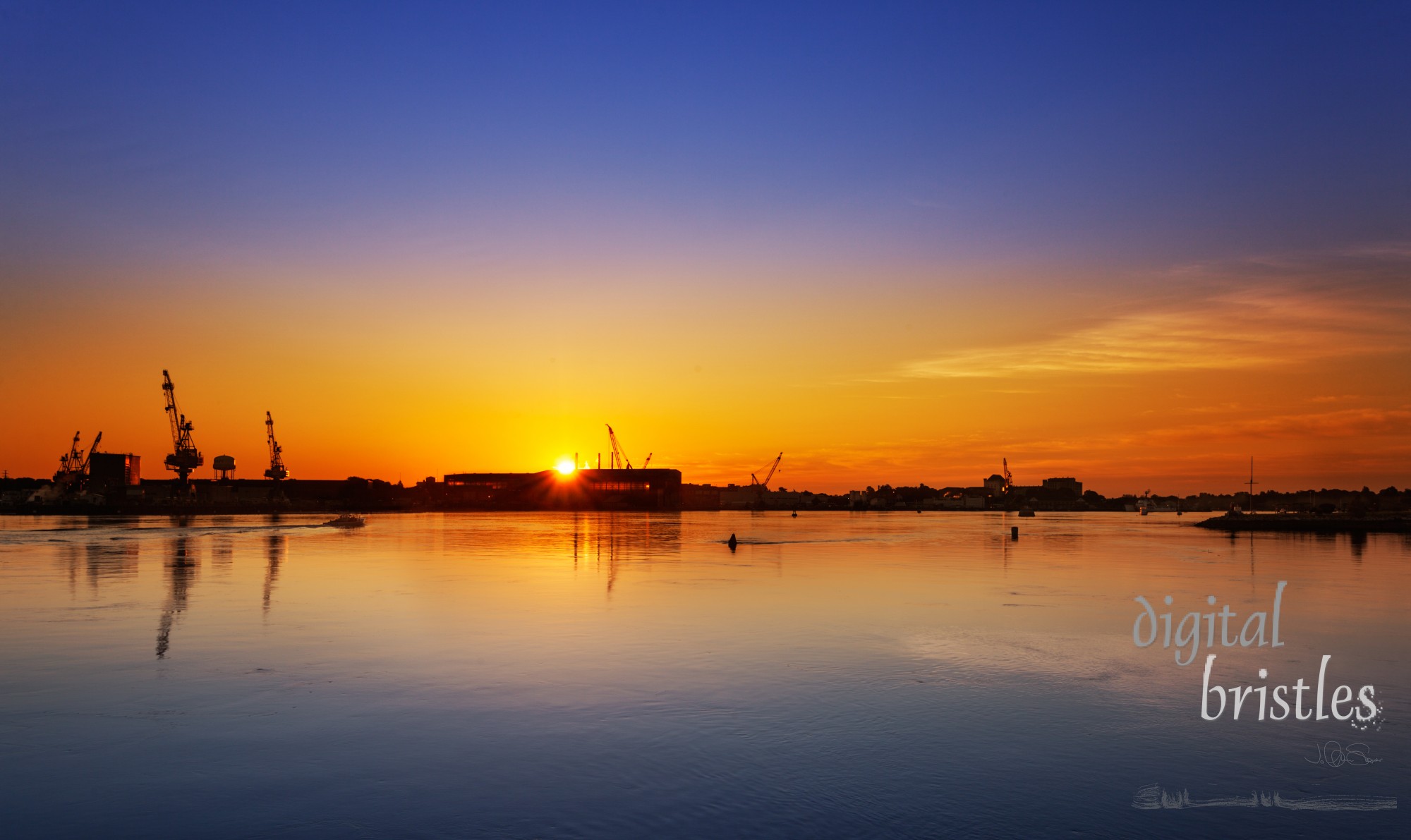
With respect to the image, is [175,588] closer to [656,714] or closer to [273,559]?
[273,559]

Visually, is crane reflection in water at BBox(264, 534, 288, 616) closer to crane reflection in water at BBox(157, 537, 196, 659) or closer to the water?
the water

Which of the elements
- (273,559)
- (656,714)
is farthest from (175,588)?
(656,714)

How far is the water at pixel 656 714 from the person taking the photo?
12180 mm

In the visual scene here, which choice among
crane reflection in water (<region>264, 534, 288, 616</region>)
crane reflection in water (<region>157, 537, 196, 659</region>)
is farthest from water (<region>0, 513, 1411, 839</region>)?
crane reflection in water (<region>264, 534, 288, 616</region>)

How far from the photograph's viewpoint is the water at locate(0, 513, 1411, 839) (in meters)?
12.2

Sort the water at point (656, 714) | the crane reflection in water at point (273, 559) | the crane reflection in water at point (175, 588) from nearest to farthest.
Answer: the water at point (656, 714)
the crane reflection in water at point (175, 588)
the crane reflection in water at point (273, 559)

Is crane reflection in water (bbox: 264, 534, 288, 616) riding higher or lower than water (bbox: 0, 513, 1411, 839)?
lower

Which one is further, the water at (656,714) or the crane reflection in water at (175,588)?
the crane reflection in water at (175,588)

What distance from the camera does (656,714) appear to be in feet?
57.8

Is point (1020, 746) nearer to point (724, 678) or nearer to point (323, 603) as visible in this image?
point (724, 678)

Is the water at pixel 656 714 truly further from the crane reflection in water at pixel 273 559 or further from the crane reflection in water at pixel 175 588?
the crane reflection in water at pixel 273 559

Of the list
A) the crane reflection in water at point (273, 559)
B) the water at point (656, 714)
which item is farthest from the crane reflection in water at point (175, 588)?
the crane reflection in water at point (273, 559)

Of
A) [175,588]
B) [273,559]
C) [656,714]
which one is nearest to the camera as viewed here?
[656,714]

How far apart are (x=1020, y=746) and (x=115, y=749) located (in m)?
15.0
